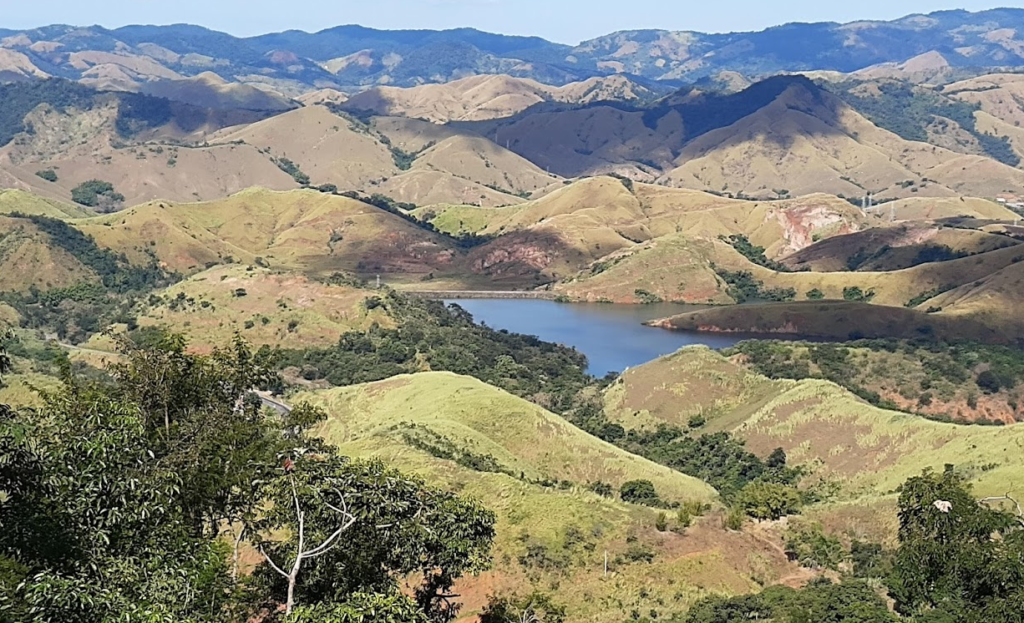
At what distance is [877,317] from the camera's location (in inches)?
4776

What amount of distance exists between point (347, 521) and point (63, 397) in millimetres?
8534

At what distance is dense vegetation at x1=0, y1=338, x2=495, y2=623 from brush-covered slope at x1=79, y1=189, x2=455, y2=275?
13426cm

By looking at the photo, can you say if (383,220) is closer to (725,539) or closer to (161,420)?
(725,539)

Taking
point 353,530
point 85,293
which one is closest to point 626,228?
point 85,293

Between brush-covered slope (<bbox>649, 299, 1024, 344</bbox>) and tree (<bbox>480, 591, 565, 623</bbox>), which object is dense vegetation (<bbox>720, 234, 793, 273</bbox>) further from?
tree (<bbox>480, 591, 565, 623</bbox>)

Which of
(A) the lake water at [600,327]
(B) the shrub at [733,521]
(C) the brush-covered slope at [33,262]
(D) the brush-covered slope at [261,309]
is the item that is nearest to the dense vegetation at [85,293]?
(C) the brush-covered slope at [33,262]

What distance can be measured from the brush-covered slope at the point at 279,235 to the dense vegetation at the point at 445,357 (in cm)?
5092

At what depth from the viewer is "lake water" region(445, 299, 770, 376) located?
382 ft

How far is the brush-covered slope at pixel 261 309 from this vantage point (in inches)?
4198

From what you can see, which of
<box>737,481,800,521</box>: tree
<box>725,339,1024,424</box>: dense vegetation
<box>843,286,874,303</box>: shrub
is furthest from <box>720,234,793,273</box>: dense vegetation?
<box>737,481,800,521</box>: tree

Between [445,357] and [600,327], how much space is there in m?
37.9

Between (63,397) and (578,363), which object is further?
(578,363)

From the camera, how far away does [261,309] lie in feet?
363

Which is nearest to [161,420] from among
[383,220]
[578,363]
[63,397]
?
[63,397]
